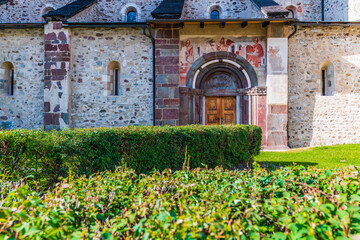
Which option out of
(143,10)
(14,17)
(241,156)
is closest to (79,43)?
(143,10)

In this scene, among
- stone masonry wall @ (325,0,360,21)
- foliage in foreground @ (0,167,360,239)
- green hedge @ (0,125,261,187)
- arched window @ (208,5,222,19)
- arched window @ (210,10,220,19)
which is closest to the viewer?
foliage in foreground @ (0,167,360,239)

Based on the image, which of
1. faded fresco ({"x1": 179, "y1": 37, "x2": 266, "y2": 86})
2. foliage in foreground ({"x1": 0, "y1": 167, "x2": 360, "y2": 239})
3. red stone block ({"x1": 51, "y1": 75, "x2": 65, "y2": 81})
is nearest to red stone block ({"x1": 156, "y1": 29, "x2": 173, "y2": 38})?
faded fresco ({"x1": 179, "y1": 37, "x2": 266, "y2": 86})

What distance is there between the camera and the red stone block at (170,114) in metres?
10.1

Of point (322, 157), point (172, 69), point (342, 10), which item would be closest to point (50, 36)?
point (172, 69)

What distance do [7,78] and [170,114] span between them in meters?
7.45

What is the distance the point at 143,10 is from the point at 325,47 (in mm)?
8925

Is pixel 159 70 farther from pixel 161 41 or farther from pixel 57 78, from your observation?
pixel 57 78

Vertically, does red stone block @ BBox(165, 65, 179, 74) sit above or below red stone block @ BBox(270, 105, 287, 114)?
above

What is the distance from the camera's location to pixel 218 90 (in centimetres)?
1120

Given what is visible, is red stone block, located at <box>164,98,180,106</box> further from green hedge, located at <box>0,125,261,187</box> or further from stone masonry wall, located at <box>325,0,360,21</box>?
stone masonry wall, located at <box>325,0,360,21</box>

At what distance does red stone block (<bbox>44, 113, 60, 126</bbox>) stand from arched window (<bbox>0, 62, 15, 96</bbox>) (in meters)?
2.46

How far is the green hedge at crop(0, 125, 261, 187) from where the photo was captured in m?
3.61

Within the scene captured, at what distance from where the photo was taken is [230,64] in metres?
10.7

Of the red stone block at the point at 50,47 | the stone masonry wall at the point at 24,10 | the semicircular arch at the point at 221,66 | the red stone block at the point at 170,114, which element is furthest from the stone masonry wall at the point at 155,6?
the red stone block at the point at 170,114
